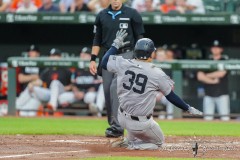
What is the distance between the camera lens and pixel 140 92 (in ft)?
24.0

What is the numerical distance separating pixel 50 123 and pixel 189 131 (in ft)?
8.03

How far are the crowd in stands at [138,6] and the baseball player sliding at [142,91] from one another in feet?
23.9

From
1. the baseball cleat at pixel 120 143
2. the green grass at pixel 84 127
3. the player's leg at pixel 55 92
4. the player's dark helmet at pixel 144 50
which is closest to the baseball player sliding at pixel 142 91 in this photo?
the player's dark helmet at pixel 144 50

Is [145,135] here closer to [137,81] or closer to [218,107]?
[137,81]

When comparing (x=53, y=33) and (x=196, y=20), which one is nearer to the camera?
(x=196, y=20)

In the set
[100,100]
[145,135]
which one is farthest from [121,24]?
[100,100]

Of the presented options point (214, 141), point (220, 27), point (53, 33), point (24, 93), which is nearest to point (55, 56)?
point (24, 93)

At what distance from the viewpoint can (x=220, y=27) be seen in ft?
52.2

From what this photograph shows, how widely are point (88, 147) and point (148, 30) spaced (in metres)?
8.47

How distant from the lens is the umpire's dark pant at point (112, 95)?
8664 mm

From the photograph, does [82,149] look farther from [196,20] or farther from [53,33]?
[53,33]

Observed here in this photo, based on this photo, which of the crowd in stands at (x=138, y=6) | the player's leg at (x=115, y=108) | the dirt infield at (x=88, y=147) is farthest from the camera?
the crowd in stands at (x=138, y=6)

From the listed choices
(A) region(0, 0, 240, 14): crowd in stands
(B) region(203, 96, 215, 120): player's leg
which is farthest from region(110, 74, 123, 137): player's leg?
(A) region(0, 0, 240, 14): crowd in stands

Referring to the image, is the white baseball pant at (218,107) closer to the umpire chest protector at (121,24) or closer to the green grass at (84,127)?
the green grass at (84,127)
